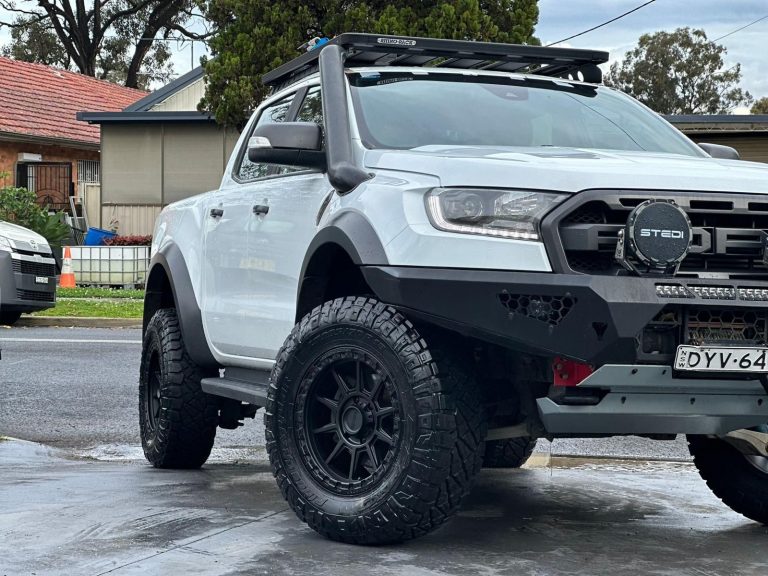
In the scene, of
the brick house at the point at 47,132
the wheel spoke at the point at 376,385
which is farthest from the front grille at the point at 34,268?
the brick house at the point at 47,132

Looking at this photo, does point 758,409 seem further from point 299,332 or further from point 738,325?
point 299,332

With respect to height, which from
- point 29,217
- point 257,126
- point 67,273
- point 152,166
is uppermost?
point 152,166

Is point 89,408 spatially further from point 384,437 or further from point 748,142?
point 748,142

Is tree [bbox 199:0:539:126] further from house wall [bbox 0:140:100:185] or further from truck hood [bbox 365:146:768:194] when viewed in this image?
truck hood [bbox 365:146:768:194]

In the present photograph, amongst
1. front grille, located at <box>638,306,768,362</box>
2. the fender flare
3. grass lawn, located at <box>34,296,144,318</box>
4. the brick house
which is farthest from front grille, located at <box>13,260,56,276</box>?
the brick house

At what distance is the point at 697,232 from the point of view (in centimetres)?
439

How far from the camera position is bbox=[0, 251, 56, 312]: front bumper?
16297 millimetres

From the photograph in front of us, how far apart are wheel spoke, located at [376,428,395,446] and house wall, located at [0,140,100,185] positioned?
28.7 metres

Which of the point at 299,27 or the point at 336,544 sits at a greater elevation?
the point at 299,27

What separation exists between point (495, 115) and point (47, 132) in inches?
1165

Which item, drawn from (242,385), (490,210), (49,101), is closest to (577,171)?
(490,210)

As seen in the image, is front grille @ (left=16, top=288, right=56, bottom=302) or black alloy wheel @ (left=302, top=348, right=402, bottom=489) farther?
front grille @ (left=16, top=288, right=56, bottom=302)

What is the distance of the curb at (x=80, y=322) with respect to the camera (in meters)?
17.8

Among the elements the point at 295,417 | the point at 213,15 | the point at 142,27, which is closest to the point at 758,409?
the point at 295,417
